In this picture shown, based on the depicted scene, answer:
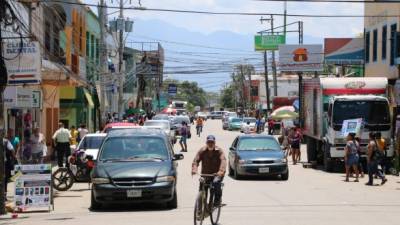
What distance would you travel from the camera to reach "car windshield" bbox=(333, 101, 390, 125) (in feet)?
87.4

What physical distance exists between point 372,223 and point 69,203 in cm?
749

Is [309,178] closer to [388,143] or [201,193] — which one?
[388,143]

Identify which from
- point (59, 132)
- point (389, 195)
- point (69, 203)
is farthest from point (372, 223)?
point (59, 132)

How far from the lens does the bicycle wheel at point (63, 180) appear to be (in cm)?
2000

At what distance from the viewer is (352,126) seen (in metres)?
25.9

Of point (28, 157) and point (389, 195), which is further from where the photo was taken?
point (28, 157)

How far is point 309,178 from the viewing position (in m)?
24.6

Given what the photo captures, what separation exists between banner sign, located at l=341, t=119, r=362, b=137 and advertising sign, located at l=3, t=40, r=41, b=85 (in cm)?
1204

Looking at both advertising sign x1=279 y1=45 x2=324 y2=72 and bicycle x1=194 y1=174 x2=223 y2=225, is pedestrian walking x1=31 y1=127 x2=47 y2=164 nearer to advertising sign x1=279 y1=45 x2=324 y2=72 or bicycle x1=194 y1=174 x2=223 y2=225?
bicycle x1=194 y1=174 x2=223 y2=225

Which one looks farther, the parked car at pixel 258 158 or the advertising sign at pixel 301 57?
the advertising sign at pixel 301 57

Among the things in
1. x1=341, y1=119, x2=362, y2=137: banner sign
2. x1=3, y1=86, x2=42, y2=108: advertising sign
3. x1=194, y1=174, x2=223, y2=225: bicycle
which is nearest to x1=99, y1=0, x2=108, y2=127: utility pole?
x1=3, y1=86, x2=42, y2=108: advertising sign

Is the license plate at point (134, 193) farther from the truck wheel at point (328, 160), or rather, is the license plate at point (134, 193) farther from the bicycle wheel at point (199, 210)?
the truck wheel at point (328, 160)

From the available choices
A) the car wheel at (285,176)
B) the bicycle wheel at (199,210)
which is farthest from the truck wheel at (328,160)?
the bicycle wheel at (199,210)

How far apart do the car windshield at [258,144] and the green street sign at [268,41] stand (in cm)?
5586
